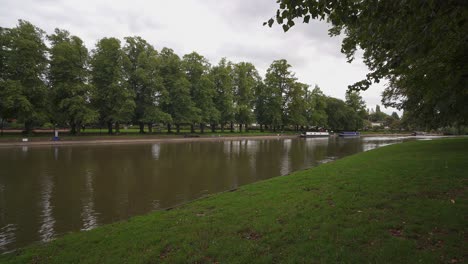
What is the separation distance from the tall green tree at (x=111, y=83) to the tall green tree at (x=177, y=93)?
8900mm

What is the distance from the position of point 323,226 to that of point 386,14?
Answer: 4.23 meters

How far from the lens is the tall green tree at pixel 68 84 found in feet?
125

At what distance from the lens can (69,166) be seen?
17.1 metres

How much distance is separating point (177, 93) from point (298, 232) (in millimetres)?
48899

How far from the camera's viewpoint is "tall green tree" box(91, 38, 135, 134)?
42.9 m

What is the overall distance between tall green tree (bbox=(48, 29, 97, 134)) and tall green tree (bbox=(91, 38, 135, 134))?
290cm

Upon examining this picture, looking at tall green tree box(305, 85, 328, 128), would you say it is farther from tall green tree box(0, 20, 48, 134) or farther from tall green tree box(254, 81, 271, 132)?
tall green tree box(0, 20, 48, 134)

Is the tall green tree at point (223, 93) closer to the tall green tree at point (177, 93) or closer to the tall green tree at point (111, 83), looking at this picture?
the tall green tree at point (177, 93)

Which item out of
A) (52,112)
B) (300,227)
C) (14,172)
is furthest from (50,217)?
(52,112)

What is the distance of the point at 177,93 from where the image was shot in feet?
169

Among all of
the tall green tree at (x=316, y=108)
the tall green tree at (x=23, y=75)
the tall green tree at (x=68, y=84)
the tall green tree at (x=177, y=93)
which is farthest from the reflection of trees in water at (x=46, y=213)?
the tall green tree at (x=316, y=108)

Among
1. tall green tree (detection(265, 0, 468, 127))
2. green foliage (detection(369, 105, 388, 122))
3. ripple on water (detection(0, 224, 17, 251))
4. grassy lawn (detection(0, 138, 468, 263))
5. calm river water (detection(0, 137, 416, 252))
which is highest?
green foliage (detection(369, 105, 388, 122))

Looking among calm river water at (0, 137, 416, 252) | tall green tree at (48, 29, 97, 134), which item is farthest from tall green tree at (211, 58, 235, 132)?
calm river water at (0, 137, 416, 252)

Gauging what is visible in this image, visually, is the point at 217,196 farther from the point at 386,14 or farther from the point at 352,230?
the point at 386,14
